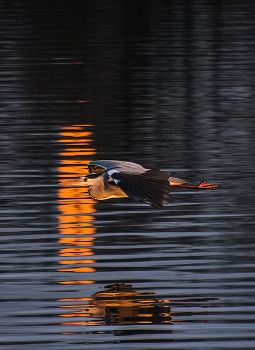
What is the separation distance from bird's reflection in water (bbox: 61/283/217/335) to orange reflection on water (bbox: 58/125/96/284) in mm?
484

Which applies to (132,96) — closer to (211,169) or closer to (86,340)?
(211,169)

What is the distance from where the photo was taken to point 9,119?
14.7 meters

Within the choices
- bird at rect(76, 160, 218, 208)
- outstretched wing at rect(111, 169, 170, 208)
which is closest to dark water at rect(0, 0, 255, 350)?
bird at rect(76, 160, 218, 208)

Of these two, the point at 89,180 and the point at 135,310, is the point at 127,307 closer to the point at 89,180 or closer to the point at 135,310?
the point at 135,310

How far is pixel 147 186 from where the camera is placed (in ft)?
23.7

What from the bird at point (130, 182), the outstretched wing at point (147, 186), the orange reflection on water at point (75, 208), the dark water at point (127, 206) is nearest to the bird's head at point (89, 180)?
the bird at point (130, 182)

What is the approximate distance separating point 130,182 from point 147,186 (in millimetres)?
196

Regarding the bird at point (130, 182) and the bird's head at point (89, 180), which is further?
the bird's head at point (89, 180)

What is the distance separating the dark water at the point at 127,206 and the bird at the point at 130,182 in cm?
78

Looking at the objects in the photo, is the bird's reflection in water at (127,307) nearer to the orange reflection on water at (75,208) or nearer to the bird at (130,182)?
the orange reflection on water at (75,208)

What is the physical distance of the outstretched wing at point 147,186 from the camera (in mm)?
6977

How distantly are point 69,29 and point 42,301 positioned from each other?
21.3 meters

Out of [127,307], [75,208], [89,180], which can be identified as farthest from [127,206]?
[127,307]

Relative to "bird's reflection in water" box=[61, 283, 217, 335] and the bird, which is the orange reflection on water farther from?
"bird's reflection in water" box=[61, 283, 217, 335]
